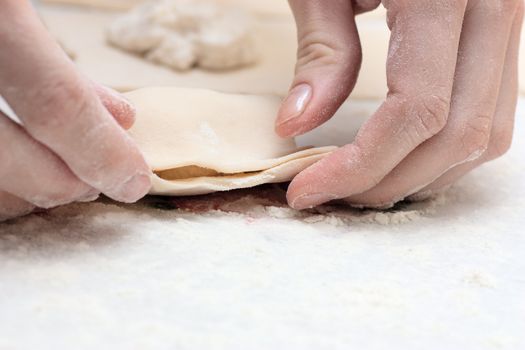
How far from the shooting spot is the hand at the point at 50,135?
21.5 inches

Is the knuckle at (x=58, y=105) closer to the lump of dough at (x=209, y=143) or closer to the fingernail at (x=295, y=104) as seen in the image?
the lump of dough at (x=209, y=143)

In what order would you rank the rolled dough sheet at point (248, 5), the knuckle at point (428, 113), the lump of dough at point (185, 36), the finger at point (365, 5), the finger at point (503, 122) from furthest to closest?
the rolled dough sheet at point (248, 5), the lump of dough at point (185, 36), the finger at point (365, 5), the finger at point (503, 122), the knuckle at point (428, 113)

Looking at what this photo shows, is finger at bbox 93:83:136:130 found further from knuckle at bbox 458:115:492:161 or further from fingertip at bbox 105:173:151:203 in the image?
knuckle at bbox 458:115:492:161

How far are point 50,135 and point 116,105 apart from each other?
0.42 ft

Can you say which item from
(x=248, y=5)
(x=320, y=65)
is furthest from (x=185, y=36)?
(x=320, y=65)

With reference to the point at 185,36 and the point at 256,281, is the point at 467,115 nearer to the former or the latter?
the point at 256,281

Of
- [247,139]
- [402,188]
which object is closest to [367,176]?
[402,188]

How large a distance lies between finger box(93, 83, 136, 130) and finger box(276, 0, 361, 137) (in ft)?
0.70

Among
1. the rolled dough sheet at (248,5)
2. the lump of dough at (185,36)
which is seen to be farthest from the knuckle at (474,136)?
the rolled dough sheet at (248,5)

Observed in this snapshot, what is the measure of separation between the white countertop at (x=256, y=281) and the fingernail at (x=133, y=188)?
45 mm

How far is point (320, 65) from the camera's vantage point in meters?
0.87

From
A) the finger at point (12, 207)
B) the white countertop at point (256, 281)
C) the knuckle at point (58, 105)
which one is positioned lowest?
the white countertop at point (256, 281)

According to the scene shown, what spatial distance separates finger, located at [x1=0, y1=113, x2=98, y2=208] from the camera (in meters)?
→ 0.58

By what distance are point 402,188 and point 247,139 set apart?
0.69 ft
